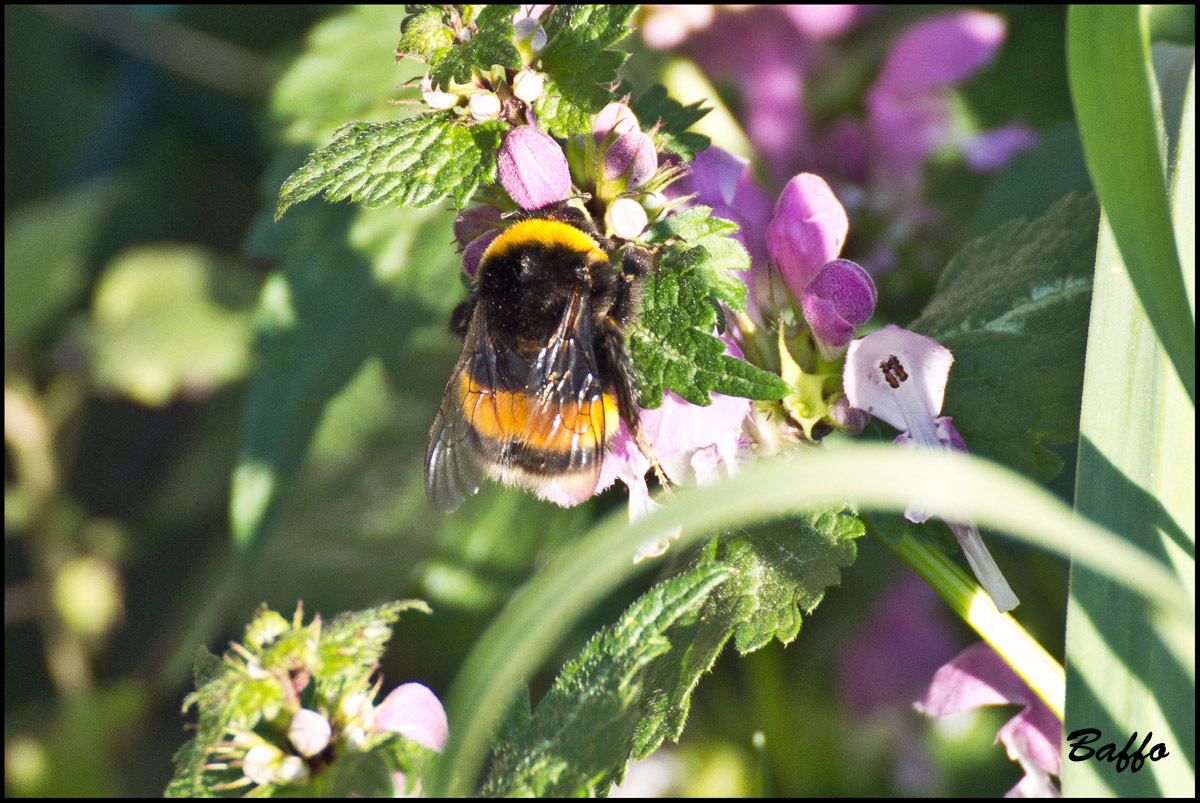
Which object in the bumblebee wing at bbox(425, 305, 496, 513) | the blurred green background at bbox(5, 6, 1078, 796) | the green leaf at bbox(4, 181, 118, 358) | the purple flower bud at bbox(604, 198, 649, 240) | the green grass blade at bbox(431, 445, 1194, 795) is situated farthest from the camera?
the green leaf at bbox(4, 181, 118, 358)

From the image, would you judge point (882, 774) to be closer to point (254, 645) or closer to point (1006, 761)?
point (1006, 761)

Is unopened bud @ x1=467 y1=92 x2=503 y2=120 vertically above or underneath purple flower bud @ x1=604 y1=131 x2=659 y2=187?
above

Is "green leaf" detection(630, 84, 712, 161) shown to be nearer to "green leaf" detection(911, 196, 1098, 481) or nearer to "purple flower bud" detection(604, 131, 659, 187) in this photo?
"purple flower bud" detection(604, 131, 659, 187)

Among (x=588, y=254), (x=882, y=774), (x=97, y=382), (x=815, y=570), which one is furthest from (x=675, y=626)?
(x=97, y=382)

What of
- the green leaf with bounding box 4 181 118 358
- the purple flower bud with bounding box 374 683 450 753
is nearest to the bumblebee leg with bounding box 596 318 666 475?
the purple flower bud with bounding box 374 683 450 753

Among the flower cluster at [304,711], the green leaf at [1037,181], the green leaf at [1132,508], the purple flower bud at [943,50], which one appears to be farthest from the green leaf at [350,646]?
the purple flower bud at [943,50]

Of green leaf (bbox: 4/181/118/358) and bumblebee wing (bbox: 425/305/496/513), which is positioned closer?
bumblebee wing (bbox: 425/305/496/513)

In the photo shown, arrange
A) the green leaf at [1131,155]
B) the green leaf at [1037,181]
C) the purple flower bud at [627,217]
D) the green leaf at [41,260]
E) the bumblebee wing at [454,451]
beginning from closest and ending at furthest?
1. the green leaf at [1131,155]
2. the purple flower bud at [627,217]
3. the bumblebee wing at [454,451]
4. the green leaf at [1037,181]
5. the green leaf at [41,260]

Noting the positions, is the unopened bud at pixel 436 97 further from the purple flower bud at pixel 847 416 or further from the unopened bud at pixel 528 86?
the purple flower bud at pixel 847 416
